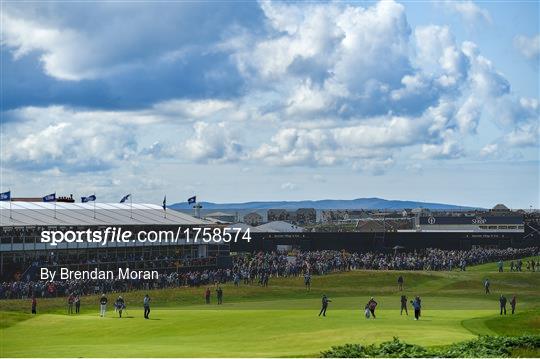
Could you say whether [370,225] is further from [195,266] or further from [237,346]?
[237,346]

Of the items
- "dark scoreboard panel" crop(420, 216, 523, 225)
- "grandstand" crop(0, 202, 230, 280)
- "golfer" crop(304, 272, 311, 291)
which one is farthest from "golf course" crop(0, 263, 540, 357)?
"dark scoreboard panel" crop(420, 216, 523, 225)

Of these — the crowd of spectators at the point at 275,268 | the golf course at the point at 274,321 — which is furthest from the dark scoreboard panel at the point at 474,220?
the golf course at the point at 274,321

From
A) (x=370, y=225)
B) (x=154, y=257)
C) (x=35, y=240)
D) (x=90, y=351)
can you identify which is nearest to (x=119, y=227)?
(x=154, y=257)

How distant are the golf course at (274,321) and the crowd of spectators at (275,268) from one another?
7.71ft

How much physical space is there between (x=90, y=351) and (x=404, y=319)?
2299 centimetres

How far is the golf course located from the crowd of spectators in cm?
235

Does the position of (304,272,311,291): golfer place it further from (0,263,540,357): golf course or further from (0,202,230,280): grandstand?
(0,202,230,280): grandstand

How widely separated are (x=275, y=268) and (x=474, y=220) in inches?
2393

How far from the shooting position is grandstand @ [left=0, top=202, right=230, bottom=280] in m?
84.8

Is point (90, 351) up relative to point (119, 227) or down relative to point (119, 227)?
down

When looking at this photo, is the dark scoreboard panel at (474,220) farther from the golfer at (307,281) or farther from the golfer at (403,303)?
the golfer at (403,303)

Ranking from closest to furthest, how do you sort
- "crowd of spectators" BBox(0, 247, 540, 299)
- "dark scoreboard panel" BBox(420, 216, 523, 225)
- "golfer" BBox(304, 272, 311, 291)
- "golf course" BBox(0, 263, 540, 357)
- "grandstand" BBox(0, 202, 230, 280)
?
1. "golf course" BBox(0, 263, 540, 357)
2. "crowd of spectators" BBox(0, 247, 540, 299)
3. "grandstand" BBox(0, 202, 230, 280)
4. "golfer" BBox(304, 272, 311, 291)
5. "dark scoreboard panel" BBox(420, 216, 523, 225)

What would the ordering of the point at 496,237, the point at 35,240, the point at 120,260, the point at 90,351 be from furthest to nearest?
the point at 496,237 < the point at 120,260 < the point at 35,240 < the point at 90,351

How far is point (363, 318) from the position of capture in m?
59.5
